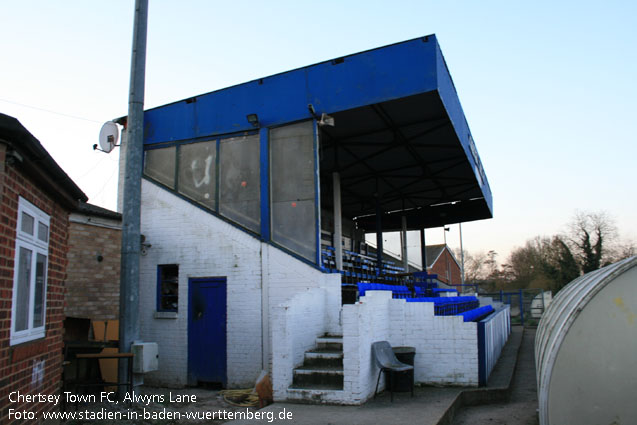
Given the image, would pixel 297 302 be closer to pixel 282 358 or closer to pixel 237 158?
pixel 282 358

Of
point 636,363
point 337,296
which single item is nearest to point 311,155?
point 337,296

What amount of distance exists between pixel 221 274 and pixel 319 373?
4093mm

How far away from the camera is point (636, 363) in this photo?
4.85 meters

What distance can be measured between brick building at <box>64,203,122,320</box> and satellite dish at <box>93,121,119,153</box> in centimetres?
169

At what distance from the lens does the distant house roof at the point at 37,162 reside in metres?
4.10

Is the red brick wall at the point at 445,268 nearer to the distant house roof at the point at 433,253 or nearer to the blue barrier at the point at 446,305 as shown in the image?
the distant house roof at the point at 433,253

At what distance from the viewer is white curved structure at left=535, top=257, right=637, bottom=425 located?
4.90 meters

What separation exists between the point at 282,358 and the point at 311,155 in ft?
15.6

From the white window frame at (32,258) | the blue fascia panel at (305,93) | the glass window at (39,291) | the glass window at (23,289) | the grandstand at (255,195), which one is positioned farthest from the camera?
the grandstand at (255,195)

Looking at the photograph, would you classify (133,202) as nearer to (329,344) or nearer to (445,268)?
(329,344)

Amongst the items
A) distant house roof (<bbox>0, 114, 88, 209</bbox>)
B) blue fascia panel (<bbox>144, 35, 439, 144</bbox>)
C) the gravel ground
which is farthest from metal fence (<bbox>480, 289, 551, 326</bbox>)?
distant house roof (<bbox>0, 114, 88, 209</bbox>)

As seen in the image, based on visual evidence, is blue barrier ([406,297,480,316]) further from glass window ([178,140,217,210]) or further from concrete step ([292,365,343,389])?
glass window ([178,140,217,210])

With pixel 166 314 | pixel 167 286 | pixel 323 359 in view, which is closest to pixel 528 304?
pixel 167 286

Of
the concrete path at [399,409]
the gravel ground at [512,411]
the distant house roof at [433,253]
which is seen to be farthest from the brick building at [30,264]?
the distant house roof at [433,253]
